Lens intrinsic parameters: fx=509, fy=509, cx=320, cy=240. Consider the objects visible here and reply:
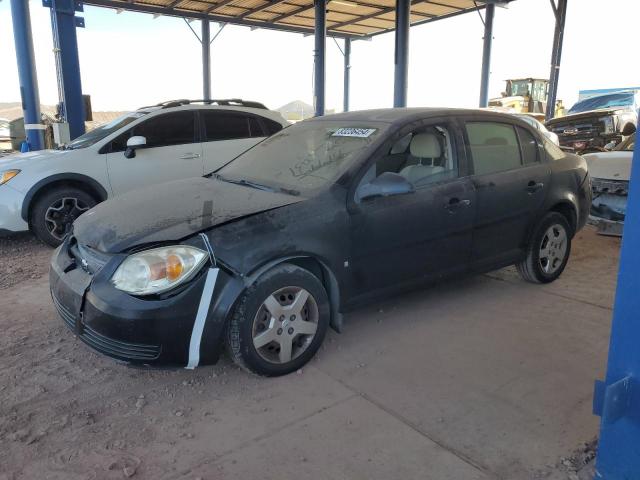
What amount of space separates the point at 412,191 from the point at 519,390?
4.52 ft

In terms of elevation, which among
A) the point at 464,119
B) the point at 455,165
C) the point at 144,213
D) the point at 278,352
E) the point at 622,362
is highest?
the point at 464,119

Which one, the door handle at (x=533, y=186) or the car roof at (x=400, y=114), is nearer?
the car roof at (x=400, y=114)

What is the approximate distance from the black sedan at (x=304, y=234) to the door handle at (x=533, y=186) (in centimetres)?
2

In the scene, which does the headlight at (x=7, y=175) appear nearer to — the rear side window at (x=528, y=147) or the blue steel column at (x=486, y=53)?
the rear side window at (x=528, y=147)

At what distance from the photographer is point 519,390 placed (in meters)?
2.99

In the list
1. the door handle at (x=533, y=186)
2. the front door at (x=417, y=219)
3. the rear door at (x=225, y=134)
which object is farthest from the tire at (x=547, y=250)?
the rear door at (x=225, y=134)

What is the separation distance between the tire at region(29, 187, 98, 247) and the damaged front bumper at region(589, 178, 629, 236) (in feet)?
20.8

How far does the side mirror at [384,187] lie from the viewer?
3.20m

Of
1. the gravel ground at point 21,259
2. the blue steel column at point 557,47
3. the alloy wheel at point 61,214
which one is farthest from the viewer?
the blue steel column at point 557,47

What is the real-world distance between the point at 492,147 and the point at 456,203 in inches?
29.4

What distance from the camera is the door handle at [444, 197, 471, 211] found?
3.71 m

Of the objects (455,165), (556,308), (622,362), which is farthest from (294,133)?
(622,362)

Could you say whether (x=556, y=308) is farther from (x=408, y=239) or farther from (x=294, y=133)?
(x=294, y=133)

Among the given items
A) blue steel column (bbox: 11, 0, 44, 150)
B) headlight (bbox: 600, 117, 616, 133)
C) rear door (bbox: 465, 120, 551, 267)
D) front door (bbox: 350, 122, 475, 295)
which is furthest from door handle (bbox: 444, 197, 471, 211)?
headlight (bbox: 600, 117, 616, 133)
